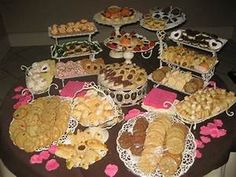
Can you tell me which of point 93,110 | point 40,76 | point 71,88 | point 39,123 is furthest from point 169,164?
point 40,76

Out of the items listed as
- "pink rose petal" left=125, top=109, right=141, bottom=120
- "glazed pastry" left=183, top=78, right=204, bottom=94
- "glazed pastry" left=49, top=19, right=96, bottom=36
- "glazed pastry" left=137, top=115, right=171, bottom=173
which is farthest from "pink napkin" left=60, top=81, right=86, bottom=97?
"glazed pastry" left=183, top=78, right=204, bottom=94

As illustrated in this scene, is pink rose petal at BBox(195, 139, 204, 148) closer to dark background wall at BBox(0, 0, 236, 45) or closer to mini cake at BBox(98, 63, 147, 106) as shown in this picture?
mini cake at BBox(98, 63, 147, 106)

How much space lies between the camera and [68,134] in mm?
2541

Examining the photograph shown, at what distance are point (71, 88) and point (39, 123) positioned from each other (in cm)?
54

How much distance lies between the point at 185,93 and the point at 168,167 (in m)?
0.93

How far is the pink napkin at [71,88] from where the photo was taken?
2922 mm

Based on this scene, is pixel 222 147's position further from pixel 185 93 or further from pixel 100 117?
pixel 100 117

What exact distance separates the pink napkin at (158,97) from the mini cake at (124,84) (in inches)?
2.8

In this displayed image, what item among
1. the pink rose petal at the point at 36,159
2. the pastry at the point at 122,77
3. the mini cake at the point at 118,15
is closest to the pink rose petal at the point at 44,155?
the pink rose petal at the point at 36,159

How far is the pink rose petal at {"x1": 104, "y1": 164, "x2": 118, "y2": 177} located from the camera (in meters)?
2.25

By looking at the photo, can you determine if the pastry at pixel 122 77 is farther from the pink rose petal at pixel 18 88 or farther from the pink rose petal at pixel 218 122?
the pink rose petal at pixel 18 88

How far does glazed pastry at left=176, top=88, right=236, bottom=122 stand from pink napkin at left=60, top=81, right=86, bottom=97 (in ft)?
2.77

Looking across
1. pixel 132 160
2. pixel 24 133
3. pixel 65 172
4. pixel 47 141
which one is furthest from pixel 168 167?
pixel 24 133

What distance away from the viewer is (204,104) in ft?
8.62
